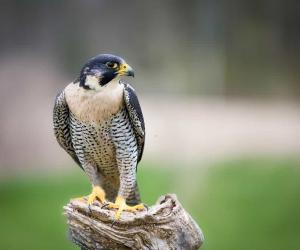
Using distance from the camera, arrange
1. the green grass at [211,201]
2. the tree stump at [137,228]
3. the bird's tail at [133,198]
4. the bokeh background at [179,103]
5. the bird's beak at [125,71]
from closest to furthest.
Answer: the tree stump at [137,228] → the bird's beak at [125,71] → the bird's tail at [133,198] → the green grass at [211,201] → the bokeh background at [179,103]

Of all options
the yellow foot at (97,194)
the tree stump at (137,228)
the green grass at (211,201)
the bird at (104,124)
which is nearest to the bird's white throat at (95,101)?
the bird at (104,124)

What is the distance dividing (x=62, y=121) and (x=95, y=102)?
0.26 m

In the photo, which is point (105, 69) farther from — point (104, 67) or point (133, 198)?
point (133, 198)

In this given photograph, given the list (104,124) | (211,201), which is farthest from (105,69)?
(211,201)

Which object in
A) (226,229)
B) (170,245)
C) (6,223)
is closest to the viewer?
(170,245)

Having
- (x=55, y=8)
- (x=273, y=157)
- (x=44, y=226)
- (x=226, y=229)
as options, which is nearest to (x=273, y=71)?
(x=273, y=157)

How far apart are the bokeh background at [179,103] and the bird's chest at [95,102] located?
2.36 metres

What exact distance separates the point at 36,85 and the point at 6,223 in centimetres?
155

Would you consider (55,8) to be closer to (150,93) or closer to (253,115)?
(150,93)

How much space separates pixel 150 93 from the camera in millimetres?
6902

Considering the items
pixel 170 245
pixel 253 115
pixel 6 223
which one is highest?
pixel 170 245

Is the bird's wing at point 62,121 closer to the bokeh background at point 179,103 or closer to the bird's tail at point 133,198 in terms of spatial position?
the bird's tail at point 133,198

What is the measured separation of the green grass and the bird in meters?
2.07

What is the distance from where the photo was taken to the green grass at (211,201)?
206 inches
